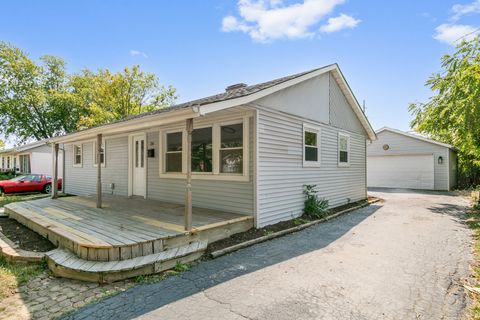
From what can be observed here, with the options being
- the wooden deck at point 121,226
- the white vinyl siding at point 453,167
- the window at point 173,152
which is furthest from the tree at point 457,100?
the window at point 173,152

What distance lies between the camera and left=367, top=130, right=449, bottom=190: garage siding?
1625 cm

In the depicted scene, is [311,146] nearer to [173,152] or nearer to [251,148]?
[251,148]

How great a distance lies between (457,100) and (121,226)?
448 inches

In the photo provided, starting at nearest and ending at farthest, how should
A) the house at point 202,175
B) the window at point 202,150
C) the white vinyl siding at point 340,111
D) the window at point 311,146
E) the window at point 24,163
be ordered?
the house at point 202,175
the window at point 202,150
the window at point 311,146
the white vinyl siding at point 340,111
the window at point 24,163

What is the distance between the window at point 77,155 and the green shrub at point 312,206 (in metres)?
10.5

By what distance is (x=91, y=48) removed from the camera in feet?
60.8

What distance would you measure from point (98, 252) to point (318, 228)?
16.6 feet

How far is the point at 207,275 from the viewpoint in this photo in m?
3.86

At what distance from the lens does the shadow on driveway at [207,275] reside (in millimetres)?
2961

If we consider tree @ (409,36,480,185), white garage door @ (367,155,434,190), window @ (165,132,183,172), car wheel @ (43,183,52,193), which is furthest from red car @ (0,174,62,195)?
white garage door @ (367,155,434,190)

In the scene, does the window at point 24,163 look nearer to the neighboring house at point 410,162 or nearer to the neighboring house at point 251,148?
the neighboring house at point 251,148

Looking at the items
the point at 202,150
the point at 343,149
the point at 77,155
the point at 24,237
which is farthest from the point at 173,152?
the point at 77,155

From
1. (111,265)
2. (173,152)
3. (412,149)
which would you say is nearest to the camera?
(111,265)

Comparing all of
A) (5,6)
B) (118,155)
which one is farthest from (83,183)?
(5,6)
